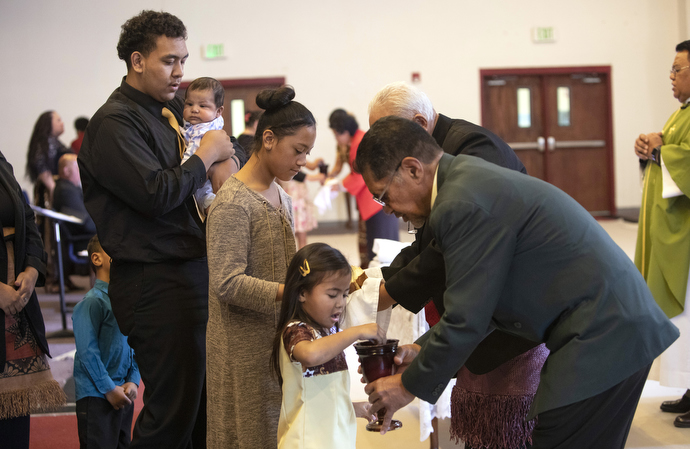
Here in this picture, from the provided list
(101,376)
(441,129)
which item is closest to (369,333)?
(441,129)

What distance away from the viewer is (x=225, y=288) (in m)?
1.83

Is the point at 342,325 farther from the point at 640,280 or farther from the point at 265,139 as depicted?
the point at 640,280

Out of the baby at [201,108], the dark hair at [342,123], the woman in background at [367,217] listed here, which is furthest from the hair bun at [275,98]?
the dark hair at [342,123]

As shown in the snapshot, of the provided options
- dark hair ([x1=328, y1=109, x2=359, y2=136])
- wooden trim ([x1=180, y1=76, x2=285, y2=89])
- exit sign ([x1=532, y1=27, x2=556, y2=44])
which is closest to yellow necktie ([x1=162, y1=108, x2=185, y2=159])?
dark hair ([x1=328, y1=109, x2=359, y2=136])

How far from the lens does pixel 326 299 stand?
1830mm

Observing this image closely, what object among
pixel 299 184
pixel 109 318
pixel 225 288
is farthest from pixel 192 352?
pixel 299 184

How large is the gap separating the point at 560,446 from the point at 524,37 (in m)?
10.0

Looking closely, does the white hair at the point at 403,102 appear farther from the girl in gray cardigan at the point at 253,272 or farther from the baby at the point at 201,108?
the baby at the point at 201,108

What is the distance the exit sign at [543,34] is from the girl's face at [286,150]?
9.59 meters

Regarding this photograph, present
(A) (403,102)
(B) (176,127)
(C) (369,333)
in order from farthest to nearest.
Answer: (B) (176,127) → (A) (403,102) → (C) (369,333)

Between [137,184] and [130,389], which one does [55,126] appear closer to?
[130,389]

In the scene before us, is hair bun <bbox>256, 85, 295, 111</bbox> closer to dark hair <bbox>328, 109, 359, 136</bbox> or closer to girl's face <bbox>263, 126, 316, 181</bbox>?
girl's face <bbox>263, 126, 316, 181</bbox>

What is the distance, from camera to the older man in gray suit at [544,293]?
56.0 inches

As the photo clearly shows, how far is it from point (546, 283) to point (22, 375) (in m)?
2.03
